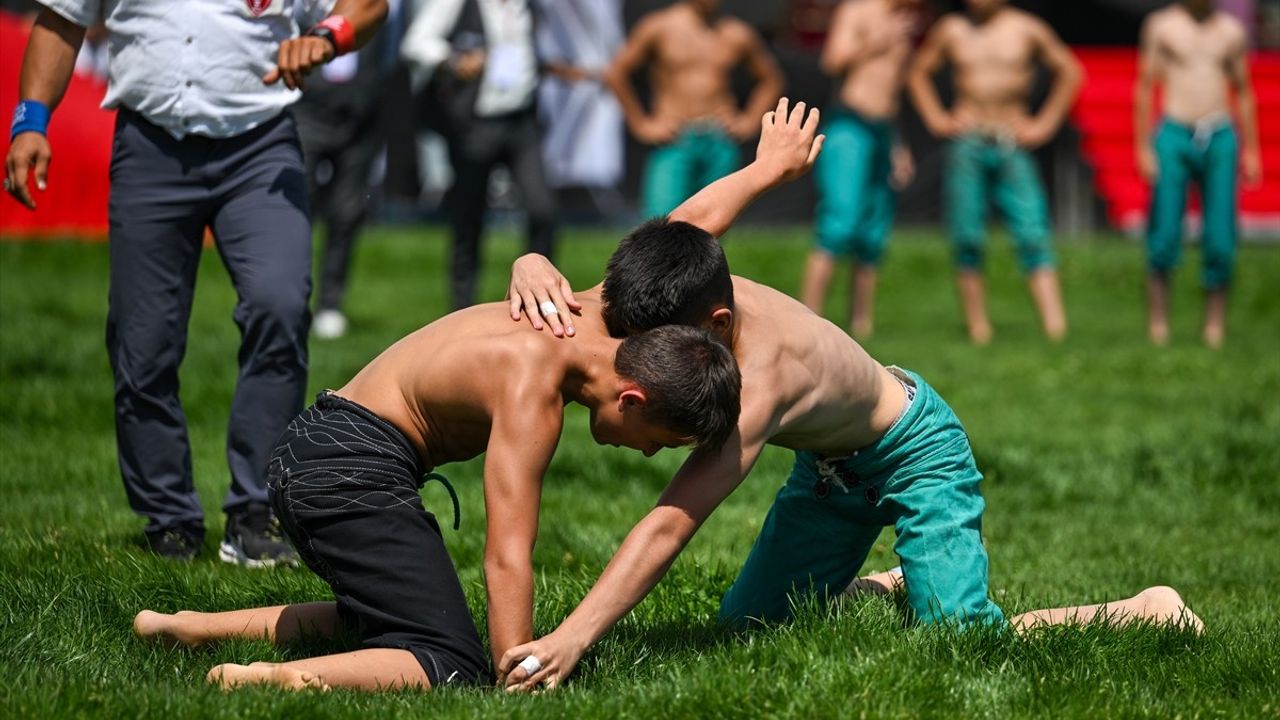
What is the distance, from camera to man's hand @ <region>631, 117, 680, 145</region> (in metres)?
11.2

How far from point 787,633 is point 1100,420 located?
465 centimetres

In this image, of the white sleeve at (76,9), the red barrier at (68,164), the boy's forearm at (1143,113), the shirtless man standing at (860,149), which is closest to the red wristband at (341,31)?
the white sleeve at (76,9)

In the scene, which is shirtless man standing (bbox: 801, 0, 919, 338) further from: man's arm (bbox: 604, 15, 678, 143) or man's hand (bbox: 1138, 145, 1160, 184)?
man's hand (bbox: 1138, 145, 1160, 184)

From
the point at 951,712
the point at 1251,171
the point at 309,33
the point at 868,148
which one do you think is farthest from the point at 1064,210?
the point at 951,712

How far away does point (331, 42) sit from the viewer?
5020mm

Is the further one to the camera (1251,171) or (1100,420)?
(1251,171)

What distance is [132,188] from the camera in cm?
508

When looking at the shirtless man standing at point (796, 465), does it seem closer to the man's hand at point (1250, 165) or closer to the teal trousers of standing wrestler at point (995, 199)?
the teal trousers of standing wrestler at point (995, 199)

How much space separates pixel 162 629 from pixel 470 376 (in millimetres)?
979

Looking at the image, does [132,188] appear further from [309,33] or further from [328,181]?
[328,181]

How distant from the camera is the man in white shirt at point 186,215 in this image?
5016 millimetres

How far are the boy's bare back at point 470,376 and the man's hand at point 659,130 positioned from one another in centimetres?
719

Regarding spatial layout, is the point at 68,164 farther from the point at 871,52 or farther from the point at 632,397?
the point at 632,397

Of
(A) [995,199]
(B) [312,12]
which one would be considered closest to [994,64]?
(A) [995,199]
